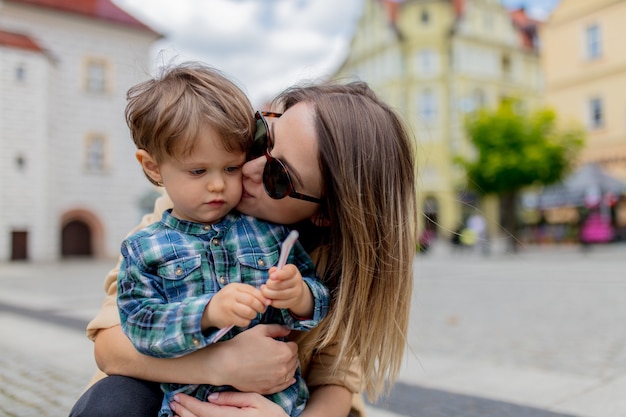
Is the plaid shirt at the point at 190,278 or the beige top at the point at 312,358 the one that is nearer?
the plaid shirt at the point at 190,278

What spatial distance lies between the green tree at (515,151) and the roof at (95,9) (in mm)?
13765

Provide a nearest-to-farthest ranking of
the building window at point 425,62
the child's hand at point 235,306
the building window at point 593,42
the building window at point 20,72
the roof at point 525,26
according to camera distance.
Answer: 1. the child's hand at point 235,306
2. the building window at point 20,72
3. the building window at point 593,42
4. the building window at point 425,62
5. the roof at point 525,26

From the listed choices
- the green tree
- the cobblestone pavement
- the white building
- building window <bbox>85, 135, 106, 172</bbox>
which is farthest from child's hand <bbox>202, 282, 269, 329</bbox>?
building window <bbox>85, 135, 106, 172</bbox>

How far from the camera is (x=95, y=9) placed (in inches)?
926

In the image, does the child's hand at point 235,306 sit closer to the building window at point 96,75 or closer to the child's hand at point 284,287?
the child's hand at point 284,287

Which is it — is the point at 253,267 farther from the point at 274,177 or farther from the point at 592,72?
the point at 592,72

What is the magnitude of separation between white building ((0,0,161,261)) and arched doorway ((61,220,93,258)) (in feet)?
0.12

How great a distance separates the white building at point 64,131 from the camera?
20.7 m

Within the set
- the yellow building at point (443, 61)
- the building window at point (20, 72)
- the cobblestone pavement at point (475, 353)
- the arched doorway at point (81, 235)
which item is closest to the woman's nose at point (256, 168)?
the cobblestone pavement at point (475, 353)

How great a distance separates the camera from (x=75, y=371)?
A: 3863mm

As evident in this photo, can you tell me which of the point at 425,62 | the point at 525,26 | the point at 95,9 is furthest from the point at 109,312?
the point at 525,26

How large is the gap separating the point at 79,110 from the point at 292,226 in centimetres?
2290

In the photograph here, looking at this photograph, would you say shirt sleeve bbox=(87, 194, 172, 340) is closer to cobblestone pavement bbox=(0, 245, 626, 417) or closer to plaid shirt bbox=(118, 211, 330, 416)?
plaid shirt bbox=(118, 211, 330, 416)

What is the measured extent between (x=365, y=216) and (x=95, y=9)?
24870 millimetres
